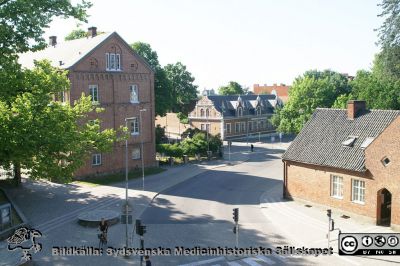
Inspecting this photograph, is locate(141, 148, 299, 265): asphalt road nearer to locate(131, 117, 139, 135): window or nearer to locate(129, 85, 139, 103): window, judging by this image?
locate(131, 117, 139, 135): window

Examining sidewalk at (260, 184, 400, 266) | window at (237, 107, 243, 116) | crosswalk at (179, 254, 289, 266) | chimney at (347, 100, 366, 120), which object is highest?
window at (237, 107, 243, 116)

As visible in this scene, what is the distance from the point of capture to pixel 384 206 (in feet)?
91.6

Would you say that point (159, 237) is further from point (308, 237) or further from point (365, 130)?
point (365, 130)

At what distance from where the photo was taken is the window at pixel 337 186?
3033 cm

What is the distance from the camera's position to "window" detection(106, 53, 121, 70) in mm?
44400

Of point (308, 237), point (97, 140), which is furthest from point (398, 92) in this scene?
point (97, 140)

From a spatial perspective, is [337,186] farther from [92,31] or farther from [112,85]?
[92,31]

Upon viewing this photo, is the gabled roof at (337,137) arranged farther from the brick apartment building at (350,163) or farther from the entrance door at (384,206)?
the entrance door at (384,206)

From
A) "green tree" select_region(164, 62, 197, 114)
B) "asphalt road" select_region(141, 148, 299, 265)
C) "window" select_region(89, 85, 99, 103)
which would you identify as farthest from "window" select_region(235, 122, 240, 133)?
"window" select_region(89, 85, 99, 103)

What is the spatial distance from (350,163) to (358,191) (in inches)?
76.2

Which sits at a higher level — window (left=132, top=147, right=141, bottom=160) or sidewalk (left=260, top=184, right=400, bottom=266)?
window (left=132, top=147, right=141, bottom=160)

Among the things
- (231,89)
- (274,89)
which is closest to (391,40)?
(231,89)

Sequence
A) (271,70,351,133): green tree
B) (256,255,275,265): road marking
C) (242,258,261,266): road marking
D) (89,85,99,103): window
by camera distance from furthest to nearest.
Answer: (271,70,351,133): green tree
(89,85,99,103): window
(256,255,275,265): road marking
(242,258,261,266): road marking

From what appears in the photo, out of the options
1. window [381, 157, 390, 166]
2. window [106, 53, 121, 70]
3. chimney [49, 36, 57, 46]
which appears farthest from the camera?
chimney [49, 36, 57, 46]
